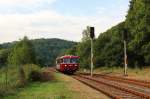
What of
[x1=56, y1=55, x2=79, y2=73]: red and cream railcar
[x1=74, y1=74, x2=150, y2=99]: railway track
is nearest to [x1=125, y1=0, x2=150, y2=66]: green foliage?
[x1=56, y1=55, x2=79, y2=73]: red and cream railcar

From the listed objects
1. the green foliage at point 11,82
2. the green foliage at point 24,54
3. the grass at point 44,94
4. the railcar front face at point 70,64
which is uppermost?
the green foliage at point 24,54

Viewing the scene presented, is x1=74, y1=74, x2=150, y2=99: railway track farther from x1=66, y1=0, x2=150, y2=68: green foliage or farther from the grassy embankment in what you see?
x1=66, y1=0, x2=150, y2=68: green foliage

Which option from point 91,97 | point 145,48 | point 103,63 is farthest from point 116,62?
point 91,97

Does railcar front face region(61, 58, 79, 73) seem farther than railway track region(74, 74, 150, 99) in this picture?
Yes

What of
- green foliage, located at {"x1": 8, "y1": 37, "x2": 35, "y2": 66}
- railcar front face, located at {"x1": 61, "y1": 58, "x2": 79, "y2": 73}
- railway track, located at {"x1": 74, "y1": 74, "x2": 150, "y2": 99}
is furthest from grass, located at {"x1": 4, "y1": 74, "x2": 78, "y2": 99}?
green foliage, located at {"x1": 8, "y1": 37, "x2": 35, "y2": 66}

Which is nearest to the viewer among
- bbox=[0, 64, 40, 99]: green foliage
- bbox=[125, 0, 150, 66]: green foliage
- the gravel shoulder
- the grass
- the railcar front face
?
the grass

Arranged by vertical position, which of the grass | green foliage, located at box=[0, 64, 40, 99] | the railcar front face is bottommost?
the grass

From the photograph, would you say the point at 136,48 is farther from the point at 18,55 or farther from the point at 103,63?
the point at 18,55

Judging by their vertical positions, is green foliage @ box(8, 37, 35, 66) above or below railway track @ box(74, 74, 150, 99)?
above

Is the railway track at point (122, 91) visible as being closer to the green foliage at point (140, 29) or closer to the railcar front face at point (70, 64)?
the railcar front face at point (70, 64)

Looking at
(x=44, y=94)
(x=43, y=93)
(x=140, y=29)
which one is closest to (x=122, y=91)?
(x=43, y=93)

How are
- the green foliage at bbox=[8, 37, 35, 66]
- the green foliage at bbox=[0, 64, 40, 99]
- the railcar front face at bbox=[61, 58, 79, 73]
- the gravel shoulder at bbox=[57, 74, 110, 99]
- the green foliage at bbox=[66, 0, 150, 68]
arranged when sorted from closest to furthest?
1. the gravel shoulder at bbox=[57, 74, 110, 99]
2. the green foliage at bbox=[0, 64, 40, 99]
3. the railcar front face at bbox=[61, 58, 79, 73]
4. the green foliage at bbox=[66, 0, 150, 68]
5. the green foliage at bbox=[8, 37, 35, 66]

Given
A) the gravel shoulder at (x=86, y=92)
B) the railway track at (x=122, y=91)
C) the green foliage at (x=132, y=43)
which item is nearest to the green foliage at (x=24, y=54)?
the green foliage at (x=132, y=43)

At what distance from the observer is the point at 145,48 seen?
230ft
